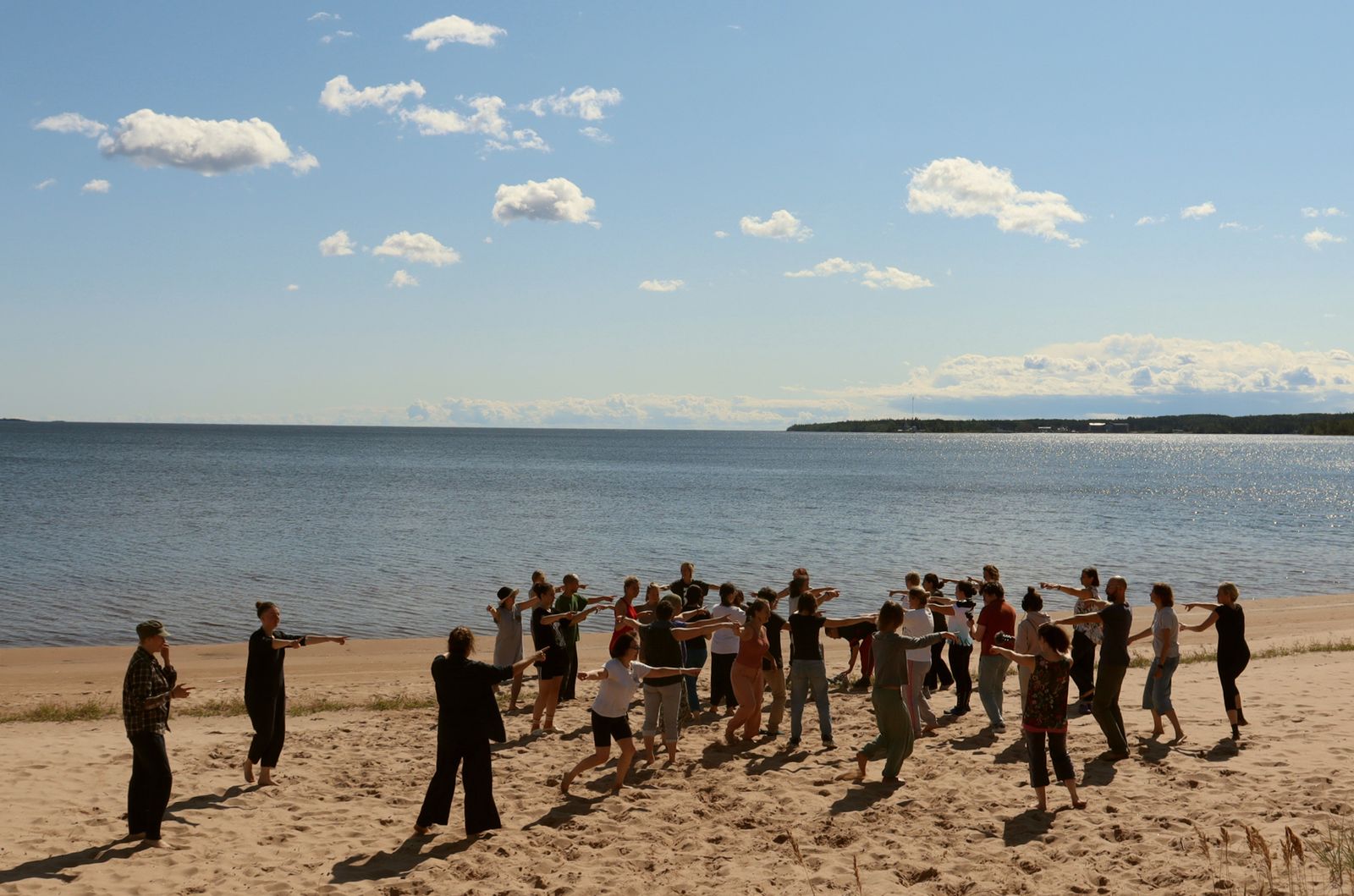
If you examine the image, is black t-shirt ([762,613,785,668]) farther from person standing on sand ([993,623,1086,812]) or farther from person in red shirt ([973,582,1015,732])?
person standing on sand ([993,623,1086,812])

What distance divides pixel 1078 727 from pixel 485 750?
23.1ft

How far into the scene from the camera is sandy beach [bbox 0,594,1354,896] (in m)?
7.44

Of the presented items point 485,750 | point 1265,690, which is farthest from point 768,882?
point 1265,690

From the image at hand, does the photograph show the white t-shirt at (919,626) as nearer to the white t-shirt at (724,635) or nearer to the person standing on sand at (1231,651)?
the white t-shirt at (724,635)

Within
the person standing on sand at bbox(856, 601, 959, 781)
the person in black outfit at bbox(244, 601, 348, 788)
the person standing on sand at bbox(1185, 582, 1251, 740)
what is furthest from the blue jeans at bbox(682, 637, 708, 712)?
the person standing on sand at bbox(1185, 582, 1251, 740)

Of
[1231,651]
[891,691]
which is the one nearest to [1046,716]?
[891,691]

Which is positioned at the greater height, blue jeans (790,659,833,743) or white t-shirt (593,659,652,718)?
white t-shirt (593,659,652,718)

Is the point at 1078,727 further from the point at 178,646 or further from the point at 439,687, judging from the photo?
the point at 178,646

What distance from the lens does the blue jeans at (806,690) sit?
1064 cm

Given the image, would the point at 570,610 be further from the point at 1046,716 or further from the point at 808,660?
the point at 1046,716

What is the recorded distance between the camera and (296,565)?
33.8 m

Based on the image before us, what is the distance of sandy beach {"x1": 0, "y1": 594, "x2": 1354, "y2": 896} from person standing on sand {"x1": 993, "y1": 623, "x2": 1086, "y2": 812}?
33 cm

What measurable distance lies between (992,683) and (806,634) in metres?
2.59

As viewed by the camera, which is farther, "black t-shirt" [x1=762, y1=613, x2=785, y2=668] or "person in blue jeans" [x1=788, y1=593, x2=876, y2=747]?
"black t-shirt" [x1=762, y1=613, x2=785, y2=668]
